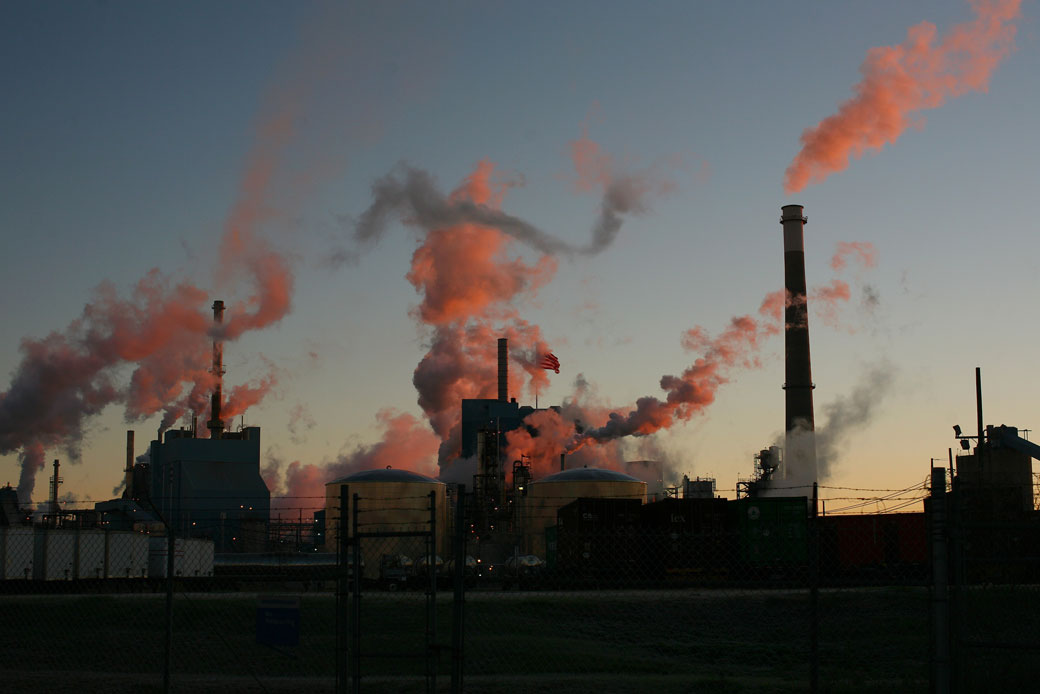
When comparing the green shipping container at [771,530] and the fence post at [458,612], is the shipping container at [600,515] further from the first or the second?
the fence post at [458,612]

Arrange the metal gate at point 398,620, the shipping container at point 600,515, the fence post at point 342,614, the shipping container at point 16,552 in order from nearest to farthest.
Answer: the metal gate at point 398,620 < the fence post at point 342,614 < the shipping container at point 16,552 < the shipping container at point 600,515

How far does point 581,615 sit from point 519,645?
19.1ft

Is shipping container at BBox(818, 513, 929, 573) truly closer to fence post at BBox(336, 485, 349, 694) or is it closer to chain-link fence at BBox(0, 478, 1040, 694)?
chain-link fence at BBox(0, 478, 1040, 694)

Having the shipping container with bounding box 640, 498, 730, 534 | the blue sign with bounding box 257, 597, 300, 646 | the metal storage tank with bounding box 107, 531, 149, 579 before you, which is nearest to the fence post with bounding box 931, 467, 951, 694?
the blue sign with bounding box 257, 597, 300, 646

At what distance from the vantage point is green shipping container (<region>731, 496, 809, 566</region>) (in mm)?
45688

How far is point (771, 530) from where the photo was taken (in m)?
46.3

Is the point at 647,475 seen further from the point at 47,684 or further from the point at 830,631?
the point at 47,684

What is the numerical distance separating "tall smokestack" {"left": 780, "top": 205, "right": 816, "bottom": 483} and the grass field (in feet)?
138

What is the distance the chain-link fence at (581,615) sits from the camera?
11.9m

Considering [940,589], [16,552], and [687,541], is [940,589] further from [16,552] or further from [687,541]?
[16,552]

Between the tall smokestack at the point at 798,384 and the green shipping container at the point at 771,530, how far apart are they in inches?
1049

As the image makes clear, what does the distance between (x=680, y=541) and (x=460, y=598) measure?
35673 mm

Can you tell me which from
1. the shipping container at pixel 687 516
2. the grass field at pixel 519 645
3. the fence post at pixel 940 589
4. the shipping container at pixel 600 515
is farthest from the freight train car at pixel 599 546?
the fence post at pixel 940 589

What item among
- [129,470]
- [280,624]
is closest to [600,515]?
[280,624]
